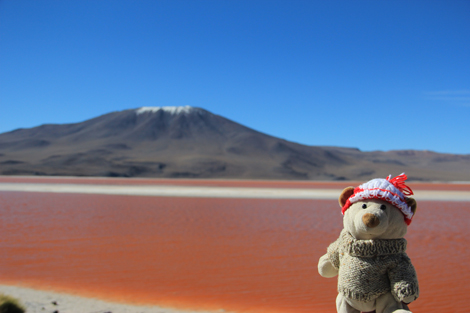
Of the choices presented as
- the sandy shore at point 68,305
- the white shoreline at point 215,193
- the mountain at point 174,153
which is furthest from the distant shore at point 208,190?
the mountain at point 174,153

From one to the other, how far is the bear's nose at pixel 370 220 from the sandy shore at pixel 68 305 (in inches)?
109

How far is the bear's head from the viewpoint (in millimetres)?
2859

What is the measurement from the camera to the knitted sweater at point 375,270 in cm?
286

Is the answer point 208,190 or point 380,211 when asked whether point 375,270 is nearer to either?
point 380,211

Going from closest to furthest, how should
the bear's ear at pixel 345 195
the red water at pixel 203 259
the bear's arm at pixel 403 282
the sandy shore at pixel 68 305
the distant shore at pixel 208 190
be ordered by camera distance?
the bear's arm at pixel 403 282 → the bear's ear at pixel 345 195 → the sandy shore at pixel 68 305 → the red water at pixel 203 259 → the distant shore at pixel 208 190

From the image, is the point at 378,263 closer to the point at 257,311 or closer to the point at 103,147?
the point at 257,311

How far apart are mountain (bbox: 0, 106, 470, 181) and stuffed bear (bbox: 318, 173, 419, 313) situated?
246ft

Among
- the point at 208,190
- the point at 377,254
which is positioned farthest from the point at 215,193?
the point at 377,254

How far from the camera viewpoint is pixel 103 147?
100562 millimetres

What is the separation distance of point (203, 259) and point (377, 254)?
4689mm

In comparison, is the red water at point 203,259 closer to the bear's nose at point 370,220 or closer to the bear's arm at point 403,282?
the bear's arm at point 403,282

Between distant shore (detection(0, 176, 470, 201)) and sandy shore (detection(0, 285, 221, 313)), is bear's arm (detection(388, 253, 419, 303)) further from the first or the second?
distant shore (detection(0, 176, 470, 201))

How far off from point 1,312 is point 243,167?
8327 cm

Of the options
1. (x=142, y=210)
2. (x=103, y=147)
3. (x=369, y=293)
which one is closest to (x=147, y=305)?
(x=369, y=293)
